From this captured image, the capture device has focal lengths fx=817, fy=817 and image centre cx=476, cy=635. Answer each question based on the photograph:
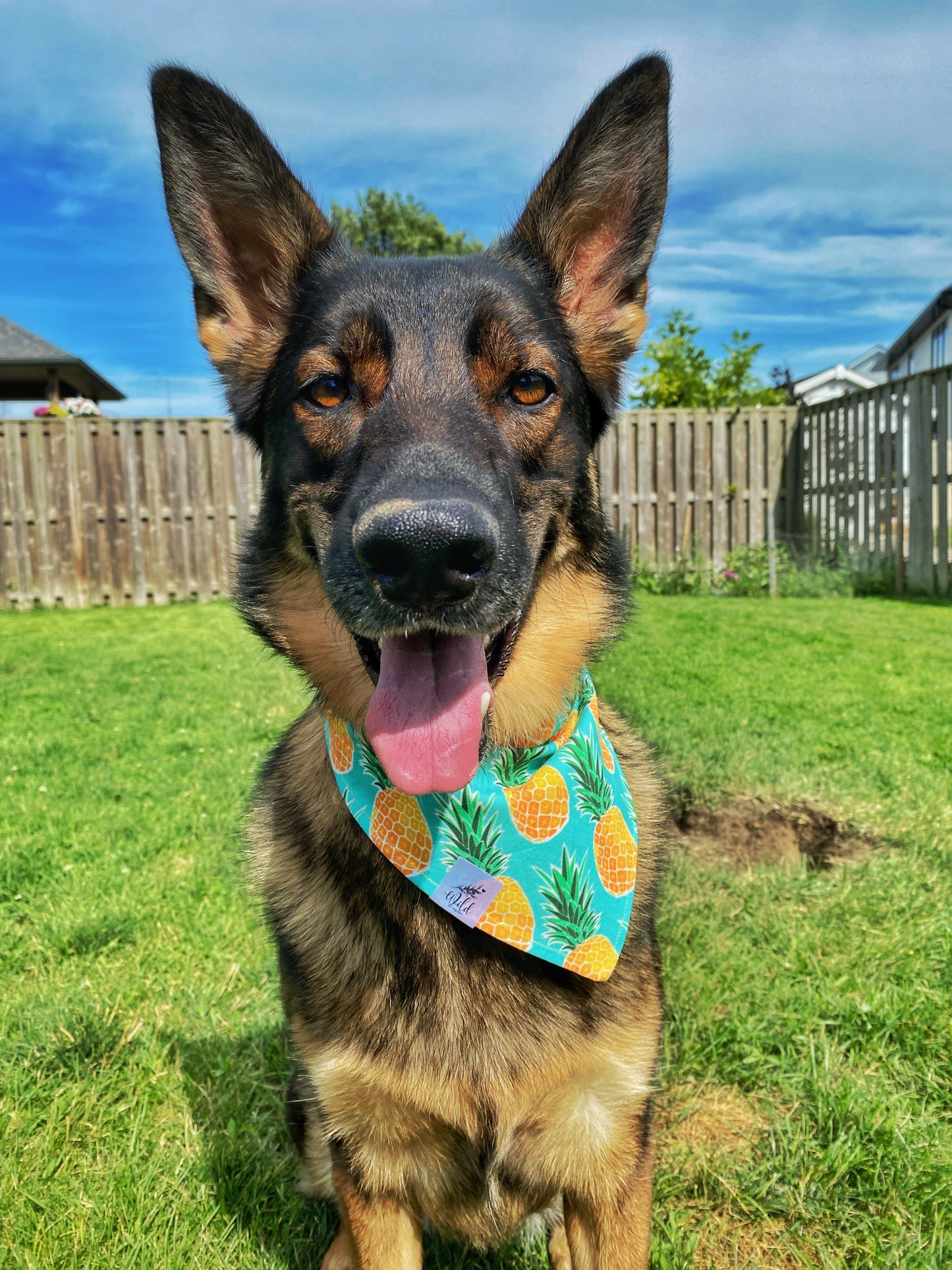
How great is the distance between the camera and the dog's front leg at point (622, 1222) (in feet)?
6.33

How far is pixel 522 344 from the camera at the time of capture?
218 centimetres

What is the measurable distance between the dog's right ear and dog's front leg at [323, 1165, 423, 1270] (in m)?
2.14

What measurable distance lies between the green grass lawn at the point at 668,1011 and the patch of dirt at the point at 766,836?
0.40 ft

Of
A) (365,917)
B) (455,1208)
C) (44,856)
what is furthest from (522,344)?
(44,856)

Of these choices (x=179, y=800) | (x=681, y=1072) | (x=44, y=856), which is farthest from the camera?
(x=179, y=800)

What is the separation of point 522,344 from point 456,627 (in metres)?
0.88

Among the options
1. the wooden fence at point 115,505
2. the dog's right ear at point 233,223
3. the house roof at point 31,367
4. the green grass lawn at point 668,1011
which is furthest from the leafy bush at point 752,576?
the house roof at point 31,367

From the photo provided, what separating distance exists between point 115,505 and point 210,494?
1.46 m

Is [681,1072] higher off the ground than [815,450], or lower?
lower

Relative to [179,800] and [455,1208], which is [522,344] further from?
[179,800]

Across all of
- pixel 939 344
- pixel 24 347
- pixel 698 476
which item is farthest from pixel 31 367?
pixel 939 344

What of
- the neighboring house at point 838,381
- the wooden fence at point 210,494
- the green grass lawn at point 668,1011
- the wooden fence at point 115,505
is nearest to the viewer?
the green grass lawn at point 668,1011

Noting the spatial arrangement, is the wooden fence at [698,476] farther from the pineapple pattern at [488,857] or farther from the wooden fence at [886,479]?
the pineapple pattern at [488,857]

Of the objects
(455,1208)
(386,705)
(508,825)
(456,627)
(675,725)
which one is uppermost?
(456,627)
